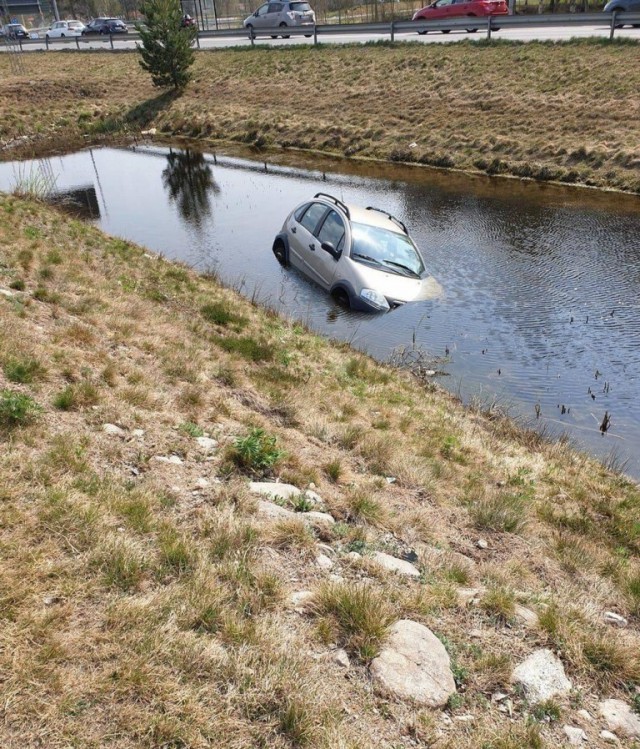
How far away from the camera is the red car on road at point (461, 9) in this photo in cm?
3562

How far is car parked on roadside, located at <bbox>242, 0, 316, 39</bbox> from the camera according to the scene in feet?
142

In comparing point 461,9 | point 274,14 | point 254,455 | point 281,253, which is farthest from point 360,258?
point 274,14

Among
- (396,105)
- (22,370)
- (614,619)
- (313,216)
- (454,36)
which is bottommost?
(614,619)

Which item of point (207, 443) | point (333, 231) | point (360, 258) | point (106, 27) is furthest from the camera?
point (106, 27)

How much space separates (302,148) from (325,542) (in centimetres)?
2577

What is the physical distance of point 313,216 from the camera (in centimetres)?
1348

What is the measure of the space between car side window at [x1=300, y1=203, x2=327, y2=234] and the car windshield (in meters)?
1.10

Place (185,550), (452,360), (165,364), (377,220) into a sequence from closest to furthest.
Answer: (185,550), (165,364), (452,360), (377,220)

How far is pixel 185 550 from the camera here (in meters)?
4.06

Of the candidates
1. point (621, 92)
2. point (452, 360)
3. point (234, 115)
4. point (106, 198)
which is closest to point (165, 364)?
point (452, 360)

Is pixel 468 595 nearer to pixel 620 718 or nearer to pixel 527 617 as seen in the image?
pixel 527 617

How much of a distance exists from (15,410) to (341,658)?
325cm

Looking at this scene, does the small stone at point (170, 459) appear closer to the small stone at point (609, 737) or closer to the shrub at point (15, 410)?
the shrub at point (15, 410)

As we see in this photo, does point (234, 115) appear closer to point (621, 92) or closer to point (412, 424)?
point (621, 92)
